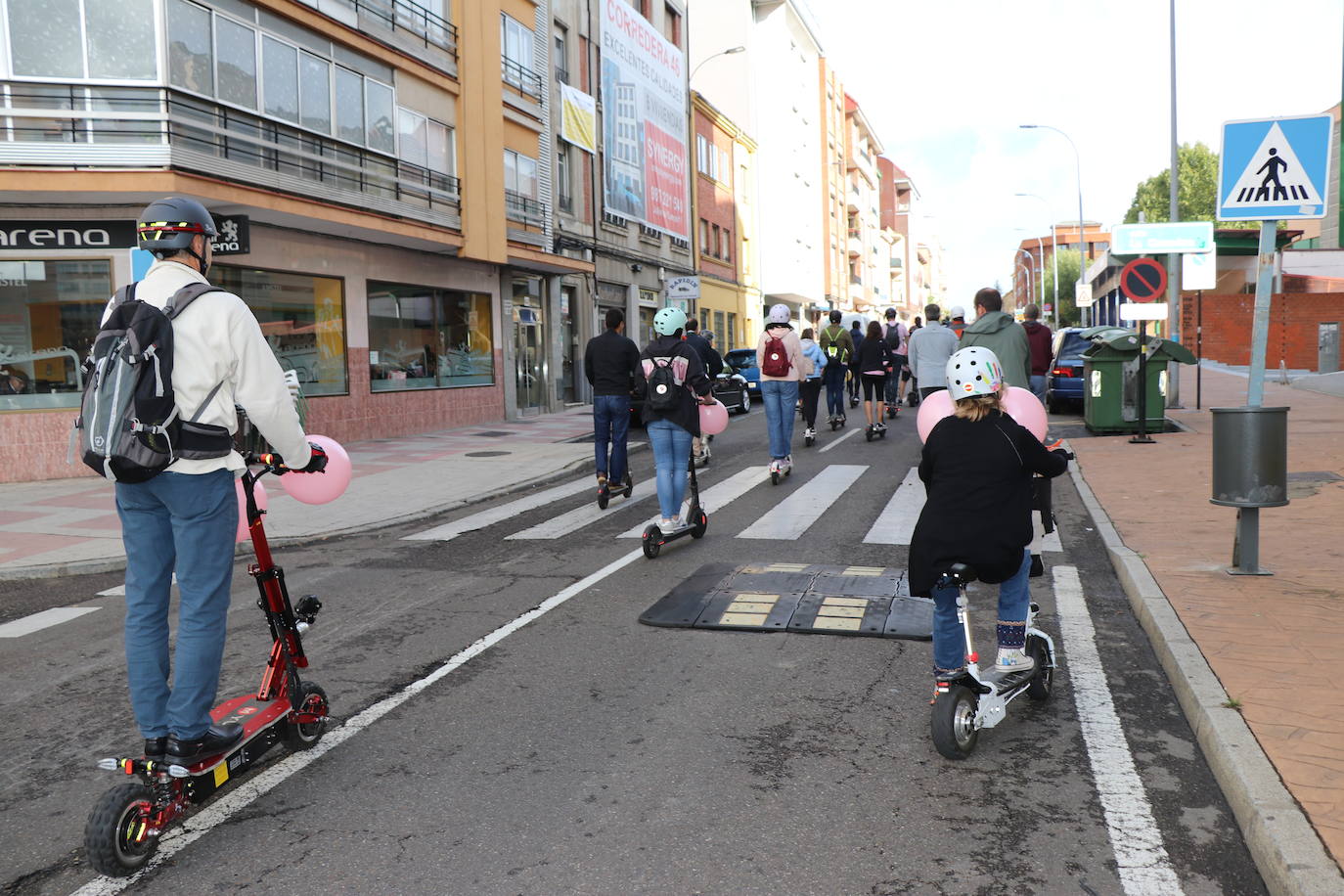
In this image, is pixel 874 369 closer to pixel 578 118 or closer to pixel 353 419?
pixel 353 419

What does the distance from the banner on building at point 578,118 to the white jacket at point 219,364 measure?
24.5m

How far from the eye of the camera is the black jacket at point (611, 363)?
10.5 m

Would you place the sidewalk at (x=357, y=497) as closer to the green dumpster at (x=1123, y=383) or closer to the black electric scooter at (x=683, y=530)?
the black electric scooter at (x=683, y=530)

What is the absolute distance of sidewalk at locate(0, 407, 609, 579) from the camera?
8922mm

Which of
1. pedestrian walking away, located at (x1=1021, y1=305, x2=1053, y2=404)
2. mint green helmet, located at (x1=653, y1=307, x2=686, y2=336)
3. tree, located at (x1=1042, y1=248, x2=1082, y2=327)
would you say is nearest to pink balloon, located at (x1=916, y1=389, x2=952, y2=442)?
mint green helmet, located at (x1=653, y1=307, x2=686, y2=336)

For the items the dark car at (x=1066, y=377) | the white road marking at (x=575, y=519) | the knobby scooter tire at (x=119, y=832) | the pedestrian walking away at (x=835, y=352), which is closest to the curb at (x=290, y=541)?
the white road marking at (x=575, y=519)

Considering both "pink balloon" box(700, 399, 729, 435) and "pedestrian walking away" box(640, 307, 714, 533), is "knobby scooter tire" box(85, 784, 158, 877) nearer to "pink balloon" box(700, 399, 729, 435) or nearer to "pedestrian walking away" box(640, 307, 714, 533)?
"pedestrian walking away" box(640, 307, 714, 533)

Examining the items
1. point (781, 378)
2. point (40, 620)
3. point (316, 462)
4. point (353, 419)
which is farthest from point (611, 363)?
point (353, 419)

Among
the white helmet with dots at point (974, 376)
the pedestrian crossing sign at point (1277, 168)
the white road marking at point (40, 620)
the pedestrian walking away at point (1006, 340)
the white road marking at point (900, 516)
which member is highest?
the pedestrian crossing sign at point (1277, 168)

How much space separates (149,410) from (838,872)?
243cm

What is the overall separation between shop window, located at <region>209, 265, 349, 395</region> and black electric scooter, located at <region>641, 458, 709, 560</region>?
10293 millimetres

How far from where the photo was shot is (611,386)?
34.8 ft

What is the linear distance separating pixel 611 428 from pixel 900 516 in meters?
3.00

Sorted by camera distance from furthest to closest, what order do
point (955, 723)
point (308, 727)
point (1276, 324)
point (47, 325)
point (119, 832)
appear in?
point (1276, 324) → point (47, 325) → point (308, 727) → point (955, 723) → point (119, 832)
